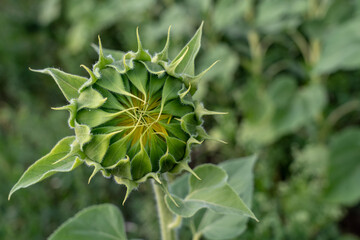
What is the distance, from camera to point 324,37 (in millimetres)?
1723

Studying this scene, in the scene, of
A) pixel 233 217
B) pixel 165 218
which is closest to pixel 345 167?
pixel 233 217

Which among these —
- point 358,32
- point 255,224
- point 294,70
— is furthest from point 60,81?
point 294,70

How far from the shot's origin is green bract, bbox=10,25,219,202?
0.59m

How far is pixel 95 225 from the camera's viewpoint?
815mm

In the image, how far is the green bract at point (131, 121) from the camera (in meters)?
0.59

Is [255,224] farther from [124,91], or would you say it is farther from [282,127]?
[124,91]

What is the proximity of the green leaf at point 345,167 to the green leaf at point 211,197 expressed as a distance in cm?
95

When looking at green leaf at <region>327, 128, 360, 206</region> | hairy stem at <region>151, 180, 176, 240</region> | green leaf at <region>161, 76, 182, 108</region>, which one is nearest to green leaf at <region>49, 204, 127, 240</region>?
hairy stem at <region>151, 180, 176, 240</region>

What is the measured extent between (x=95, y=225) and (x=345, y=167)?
1.09 metres

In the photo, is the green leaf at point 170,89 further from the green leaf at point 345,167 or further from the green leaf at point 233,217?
the green leaf at point 345,167

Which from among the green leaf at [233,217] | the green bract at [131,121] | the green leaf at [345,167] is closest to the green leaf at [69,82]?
the green bract at [131,121]

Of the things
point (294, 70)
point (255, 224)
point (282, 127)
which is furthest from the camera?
point (294, 70)

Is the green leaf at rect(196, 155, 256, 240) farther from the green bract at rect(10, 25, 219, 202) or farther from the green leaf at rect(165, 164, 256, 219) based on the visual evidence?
the green bract at rect(10, 25, 219, 202)

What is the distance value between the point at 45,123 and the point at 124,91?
1.22m
